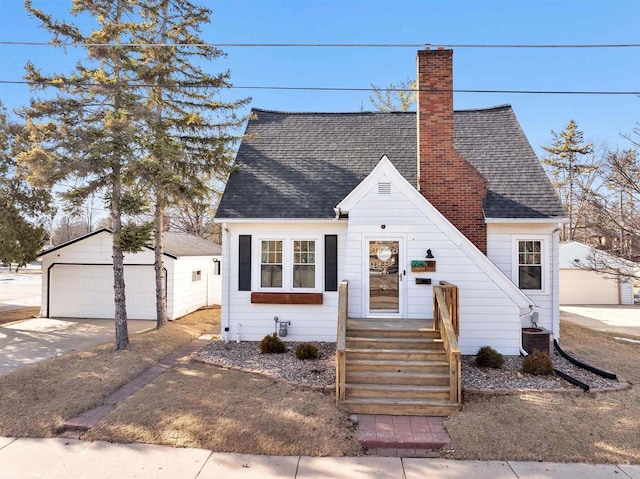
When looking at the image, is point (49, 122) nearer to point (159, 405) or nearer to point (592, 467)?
point (159, 405)

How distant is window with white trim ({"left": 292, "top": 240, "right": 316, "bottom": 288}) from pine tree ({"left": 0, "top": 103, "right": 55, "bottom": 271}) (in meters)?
9.65

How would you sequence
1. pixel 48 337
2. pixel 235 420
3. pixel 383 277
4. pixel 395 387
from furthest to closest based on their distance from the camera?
pixel 48 337 < pixel 383 277 < pixel 395 387 < pixel 235 420

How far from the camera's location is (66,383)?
668cm

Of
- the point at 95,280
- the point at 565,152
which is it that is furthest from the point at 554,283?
the point at 565,152

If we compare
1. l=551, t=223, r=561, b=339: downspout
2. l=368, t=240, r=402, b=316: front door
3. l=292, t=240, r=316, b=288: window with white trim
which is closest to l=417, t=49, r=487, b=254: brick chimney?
l=551, t=223, r=561, b=339: downspout

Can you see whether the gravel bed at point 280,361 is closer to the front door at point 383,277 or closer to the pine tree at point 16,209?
the front door at point 383,277

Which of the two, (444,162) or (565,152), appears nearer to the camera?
(444,162)

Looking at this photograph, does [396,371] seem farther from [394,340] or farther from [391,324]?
[391,324]

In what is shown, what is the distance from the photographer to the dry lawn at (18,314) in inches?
554

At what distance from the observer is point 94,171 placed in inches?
332

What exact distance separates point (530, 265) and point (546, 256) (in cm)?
44

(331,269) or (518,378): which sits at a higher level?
(331,269)

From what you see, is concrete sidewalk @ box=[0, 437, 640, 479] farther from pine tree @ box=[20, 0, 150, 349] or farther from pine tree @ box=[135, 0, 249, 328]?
pine tree @ box=[135, 0, 249, 328]

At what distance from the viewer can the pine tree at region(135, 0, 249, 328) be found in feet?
33.5
